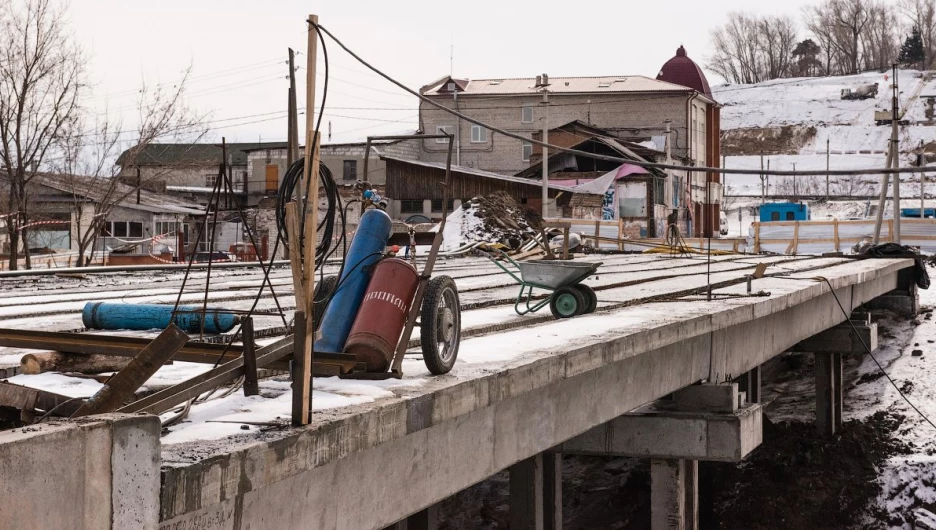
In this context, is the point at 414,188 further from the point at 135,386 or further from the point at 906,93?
the point at 906,93

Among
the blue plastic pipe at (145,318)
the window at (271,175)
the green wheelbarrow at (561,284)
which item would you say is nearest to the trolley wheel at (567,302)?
the green wheelbarrow at (561,284)

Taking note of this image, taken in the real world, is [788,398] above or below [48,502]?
below

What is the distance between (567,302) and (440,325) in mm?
4644

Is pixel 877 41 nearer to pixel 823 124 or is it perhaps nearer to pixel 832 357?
pixel 823 124

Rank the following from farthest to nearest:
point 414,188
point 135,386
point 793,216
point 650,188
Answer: point 793,216 < point 650,188 < point 414,188 < point 135,386

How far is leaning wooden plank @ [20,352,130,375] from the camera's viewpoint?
6594mm

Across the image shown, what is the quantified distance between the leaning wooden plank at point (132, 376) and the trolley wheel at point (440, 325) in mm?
1948

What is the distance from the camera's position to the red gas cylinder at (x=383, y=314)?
21.1 ft

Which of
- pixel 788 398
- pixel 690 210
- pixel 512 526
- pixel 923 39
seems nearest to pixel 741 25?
pixel 923 39

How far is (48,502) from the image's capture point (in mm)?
3438

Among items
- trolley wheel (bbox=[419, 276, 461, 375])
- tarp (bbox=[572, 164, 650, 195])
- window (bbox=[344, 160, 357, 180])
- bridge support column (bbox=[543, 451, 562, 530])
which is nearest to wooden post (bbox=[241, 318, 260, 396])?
trolley wheel (bbox=[419, 276, 461, 375])

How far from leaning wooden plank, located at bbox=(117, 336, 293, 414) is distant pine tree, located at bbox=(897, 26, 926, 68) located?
510ft

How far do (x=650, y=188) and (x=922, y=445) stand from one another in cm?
4216

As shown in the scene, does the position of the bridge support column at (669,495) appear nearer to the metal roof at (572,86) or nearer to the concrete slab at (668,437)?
the concrete slab at (668,437)
